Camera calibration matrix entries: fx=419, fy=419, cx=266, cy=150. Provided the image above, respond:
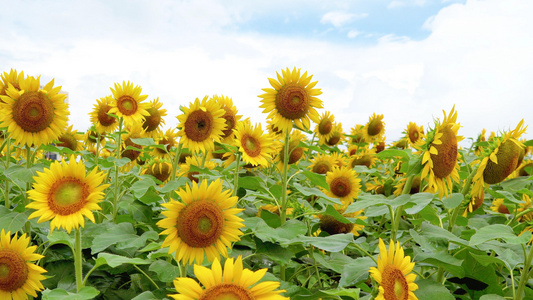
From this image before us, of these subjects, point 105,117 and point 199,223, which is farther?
point 105,117

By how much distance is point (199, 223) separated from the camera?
1693mm

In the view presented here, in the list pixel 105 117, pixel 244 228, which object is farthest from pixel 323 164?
pixel 244 228

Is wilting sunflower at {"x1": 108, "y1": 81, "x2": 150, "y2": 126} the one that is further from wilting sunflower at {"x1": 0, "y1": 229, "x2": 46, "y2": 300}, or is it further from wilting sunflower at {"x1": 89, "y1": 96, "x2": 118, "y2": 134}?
wilting sunflower at {"x1": 0, "y1": 229, "x2": 46, "y2": 300}

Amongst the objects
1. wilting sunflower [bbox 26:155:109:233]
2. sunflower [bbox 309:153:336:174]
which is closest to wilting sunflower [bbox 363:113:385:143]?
sunflower [bbox 309:153:336:174]

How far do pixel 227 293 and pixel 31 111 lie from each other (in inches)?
79.7

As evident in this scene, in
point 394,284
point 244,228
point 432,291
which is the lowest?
point 432,291

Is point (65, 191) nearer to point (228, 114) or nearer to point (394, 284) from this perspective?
point (394, 284)

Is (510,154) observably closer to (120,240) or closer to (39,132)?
(120,240)

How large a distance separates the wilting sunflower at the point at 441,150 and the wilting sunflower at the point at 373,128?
5074mm

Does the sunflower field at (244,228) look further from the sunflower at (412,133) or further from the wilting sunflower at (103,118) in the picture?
the sunflower at (412,133)

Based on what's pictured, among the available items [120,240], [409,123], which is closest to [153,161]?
[120,240]

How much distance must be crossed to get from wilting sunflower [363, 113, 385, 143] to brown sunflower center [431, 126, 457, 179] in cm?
511

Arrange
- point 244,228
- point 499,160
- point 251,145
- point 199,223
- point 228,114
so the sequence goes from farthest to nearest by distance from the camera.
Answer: point 228,114 < point 251,145 < point 244,228 < point 499,160 < point 199,223

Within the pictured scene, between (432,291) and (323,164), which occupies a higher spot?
(323,164)
